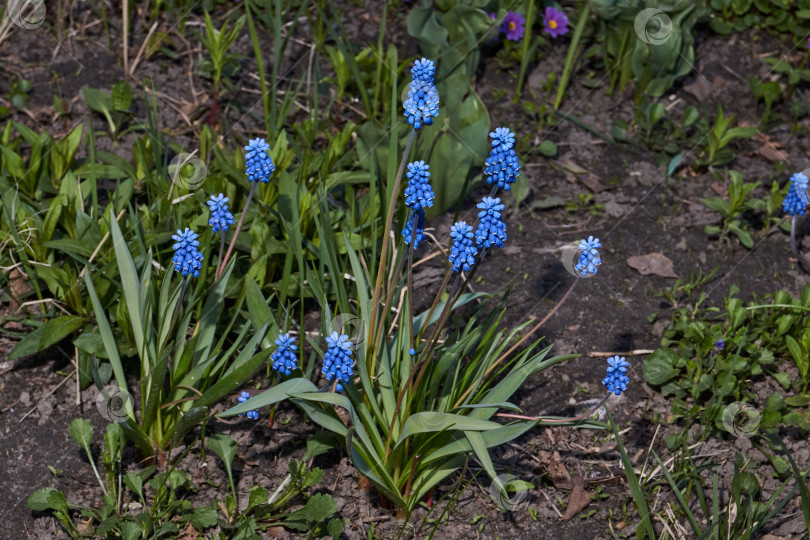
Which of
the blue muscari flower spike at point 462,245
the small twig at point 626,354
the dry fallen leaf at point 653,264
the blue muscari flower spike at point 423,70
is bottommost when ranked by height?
the blue muscari flower spike at point 462,245

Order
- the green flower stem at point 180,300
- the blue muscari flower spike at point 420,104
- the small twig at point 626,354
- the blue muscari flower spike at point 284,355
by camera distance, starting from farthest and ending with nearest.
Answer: the small twig at point 626,354 < the green flower stem at point 180,300 < the blue muscari flower spike at point 284,355 < the blue muscari flower spike at point 420,104

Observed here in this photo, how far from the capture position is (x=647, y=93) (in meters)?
3.67

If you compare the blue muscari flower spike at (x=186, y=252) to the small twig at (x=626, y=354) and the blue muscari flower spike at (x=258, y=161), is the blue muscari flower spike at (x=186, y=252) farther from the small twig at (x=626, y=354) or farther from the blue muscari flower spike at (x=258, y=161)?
the small twig at (x=626, y=354)

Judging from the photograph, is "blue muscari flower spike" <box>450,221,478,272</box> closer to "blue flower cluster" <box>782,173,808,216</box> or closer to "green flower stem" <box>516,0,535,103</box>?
"blue flower cluster" <box>782,173,808,216</box>

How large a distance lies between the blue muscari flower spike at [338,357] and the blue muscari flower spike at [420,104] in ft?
1.61

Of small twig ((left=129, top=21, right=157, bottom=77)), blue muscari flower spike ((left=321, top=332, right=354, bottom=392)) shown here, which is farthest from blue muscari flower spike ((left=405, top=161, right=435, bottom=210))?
small twig ((left=129, top=21, right=157, bottom=77))

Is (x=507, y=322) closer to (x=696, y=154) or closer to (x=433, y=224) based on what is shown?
(x=433, y=224)

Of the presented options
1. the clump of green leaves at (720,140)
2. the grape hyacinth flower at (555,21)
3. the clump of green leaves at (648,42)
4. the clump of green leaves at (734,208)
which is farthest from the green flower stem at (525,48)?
the clump of green leaves at (734,208)

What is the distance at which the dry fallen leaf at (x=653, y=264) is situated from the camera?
3066mm

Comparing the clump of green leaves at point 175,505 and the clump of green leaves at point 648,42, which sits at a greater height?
the clump of green leaves at point 648,42

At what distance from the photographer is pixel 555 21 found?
3822mm

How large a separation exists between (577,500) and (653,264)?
1016mm

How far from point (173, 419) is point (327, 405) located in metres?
0.48

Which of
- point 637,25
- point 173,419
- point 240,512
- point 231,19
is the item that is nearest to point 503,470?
point 240,512
